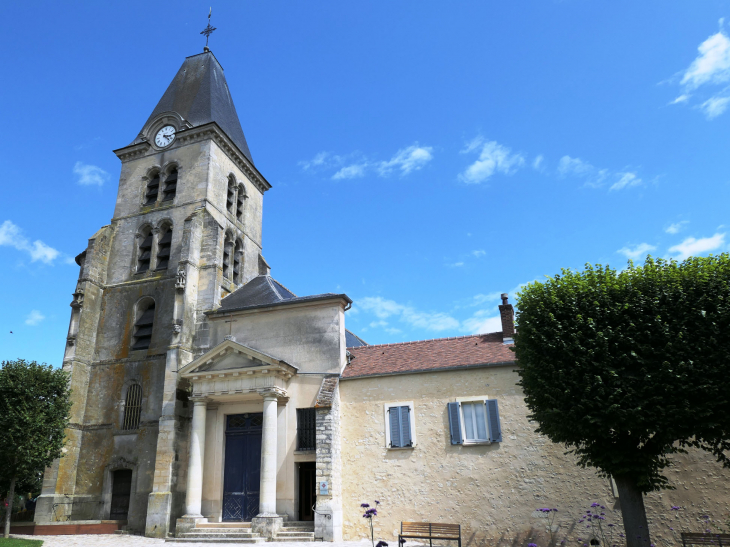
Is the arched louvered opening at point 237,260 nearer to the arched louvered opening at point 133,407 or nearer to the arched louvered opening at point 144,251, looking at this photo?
the arched louvered opening at point 144,251

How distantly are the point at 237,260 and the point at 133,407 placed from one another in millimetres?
7995

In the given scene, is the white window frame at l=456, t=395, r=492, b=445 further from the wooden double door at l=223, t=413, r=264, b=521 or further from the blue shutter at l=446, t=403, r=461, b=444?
the wooden double door at l=223, t=413, r=264, b=521

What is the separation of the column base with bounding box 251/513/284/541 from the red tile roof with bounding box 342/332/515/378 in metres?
4.69

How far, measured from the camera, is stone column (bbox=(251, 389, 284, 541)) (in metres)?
15.5

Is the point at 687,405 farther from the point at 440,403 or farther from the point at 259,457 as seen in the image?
the point at 259,457

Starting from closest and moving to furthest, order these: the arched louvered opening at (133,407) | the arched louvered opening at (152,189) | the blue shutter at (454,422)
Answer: the blue shutter at (454,422), the arched louvered opening at (133,407), the arched louvered opening at (152,189)

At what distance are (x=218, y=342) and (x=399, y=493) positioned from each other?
333 inches

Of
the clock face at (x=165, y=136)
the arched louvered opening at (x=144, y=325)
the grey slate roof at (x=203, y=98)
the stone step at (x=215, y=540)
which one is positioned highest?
the grey slate roof at (x=203, y=98)

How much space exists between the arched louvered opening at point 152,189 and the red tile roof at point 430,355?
1224 cm

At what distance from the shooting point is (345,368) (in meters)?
18.0

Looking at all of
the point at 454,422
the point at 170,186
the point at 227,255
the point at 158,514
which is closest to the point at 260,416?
the point at 158,514

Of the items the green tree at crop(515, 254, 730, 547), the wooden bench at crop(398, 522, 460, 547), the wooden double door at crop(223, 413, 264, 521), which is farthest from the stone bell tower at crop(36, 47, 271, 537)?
the green tree at crop(515, 254, 730, 547)

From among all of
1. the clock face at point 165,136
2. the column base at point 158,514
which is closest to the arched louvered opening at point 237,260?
the clock face at point 165,136

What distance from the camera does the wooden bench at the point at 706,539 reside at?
434 inches
